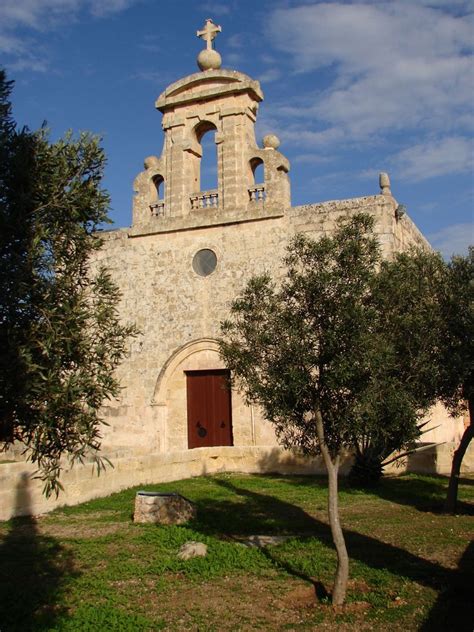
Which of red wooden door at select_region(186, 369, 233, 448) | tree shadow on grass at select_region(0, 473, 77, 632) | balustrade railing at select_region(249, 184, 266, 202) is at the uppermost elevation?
balustrade railing at select_region(249, 184, 266, 202)

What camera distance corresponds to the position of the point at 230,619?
255 inches

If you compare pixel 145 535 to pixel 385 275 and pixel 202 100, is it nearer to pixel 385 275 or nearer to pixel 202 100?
pixel 385 275

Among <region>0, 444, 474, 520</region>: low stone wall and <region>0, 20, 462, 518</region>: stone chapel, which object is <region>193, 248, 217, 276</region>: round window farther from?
<region>0, 444, 474, 520</region>: low stone wall

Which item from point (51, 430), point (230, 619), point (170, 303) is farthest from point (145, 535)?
point (170, 303)

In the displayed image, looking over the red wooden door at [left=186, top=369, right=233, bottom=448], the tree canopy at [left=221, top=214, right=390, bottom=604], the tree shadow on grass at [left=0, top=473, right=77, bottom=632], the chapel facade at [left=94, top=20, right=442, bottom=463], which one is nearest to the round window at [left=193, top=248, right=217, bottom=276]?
the chapel facade at [left=94, top=20, right=442, bottom=463]

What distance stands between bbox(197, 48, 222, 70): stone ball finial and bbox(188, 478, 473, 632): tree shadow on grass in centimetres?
1256

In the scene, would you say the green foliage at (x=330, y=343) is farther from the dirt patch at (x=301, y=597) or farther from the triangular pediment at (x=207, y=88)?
the triangular pediment at (x=207, y=88)

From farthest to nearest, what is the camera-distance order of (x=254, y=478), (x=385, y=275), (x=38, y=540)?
(x=254, y=478), (x=38, y=540), (x=385, y=275)

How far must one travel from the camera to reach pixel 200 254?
18156 mm

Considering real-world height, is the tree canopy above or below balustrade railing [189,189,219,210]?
below

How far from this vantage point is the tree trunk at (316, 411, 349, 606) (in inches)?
268

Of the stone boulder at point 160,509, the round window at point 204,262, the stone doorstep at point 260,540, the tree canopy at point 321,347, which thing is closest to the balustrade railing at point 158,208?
the round window at point 204,262

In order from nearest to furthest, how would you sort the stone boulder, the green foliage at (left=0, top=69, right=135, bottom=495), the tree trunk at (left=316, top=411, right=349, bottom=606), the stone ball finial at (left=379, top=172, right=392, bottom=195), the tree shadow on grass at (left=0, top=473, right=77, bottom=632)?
the green foliage at (left=0, top=69, right=135, bottom=495) < the tree shadow on grass at (left=0, top=473, right=77, bottom=632) < the tree trunk at (left=316, top=411, right=349, bottom=606) < the stone boulder < the stone ball finial at (left=379, top=172, right=392, bottom=195)

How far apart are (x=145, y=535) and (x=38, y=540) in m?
1.58
